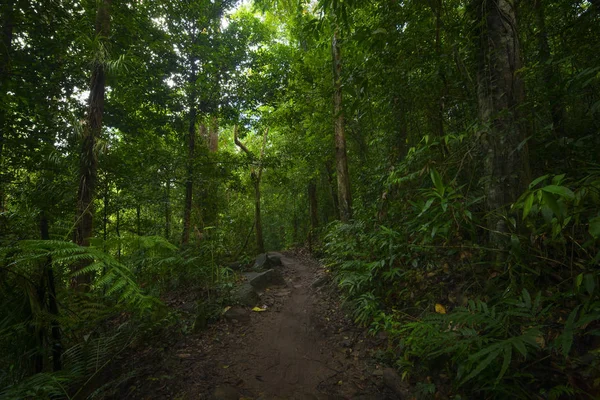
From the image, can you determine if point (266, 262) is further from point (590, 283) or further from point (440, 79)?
point (590, 283)

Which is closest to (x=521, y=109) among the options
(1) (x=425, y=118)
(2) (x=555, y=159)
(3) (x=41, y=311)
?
(2) (x=555, y=159)

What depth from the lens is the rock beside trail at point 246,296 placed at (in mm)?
5032

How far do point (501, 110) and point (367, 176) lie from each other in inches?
150

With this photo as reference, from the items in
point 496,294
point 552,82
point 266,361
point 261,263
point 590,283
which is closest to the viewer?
point 590,283

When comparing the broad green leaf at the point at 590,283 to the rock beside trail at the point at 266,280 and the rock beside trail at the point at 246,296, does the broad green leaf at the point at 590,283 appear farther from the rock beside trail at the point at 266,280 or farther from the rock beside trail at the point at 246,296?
the rock beside trail at the point at 266,280

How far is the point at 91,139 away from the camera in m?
4.83

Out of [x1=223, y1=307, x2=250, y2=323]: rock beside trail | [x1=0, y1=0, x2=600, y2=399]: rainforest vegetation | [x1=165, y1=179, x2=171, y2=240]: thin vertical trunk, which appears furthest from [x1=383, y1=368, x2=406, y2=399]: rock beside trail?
[x1=165, y1=179, x2=171, y2=240]: thin vertical trunk

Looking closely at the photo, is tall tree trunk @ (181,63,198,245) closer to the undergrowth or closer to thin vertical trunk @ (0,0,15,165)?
thin vertical trunk @ (0,0,15,165)

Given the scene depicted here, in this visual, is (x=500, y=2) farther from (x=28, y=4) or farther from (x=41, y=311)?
(x=28, y=4)

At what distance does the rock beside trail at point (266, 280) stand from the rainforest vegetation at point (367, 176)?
1078 millimetres

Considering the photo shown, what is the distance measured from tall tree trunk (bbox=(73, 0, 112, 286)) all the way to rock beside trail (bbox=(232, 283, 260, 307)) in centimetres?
267

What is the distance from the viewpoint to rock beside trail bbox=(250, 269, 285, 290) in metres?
6.15

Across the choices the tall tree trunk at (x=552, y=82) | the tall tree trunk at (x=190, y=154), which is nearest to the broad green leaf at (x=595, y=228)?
the tall tree trunk at (x=552, y=82)

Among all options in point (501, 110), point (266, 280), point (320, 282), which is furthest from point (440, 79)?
point (266, 280)
